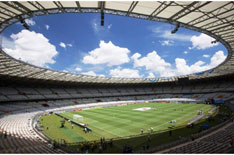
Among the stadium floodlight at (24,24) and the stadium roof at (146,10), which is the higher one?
the stadium roof at (146,10)

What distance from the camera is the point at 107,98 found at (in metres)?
74.1

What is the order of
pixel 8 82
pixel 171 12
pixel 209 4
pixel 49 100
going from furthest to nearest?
pixel 49 100 → pixel 8 82 → pixel 171 12 → pixel 209 4

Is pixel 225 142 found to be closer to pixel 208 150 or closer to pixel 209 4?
pixel 208 150

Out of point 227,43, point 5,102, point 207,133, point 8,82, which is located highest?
point 227,43

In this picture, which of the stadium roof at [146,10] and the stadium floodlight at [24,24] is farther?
the stadium floodlight at [24,24]

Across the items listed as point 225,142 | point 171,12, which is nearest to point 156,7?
point 171,12

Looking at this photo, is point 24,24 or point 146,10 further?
point 24,24

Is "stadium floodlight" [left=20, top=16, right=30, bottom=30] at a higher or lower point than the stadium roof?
lower

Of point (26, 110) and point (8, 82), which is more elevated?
point (8, 82)

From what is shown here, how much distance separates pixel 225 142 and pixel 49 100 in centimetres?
5823

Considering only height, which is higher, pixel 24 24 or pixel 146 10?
pixel 146 10

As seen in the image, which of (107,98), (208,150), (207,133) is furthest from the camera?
(107,98)

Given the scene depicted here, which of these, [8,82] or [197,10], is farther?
[8,82]

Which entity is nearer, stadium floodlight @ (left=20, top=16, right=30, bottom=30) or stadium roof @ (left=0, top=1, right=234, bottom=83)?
stadium roof @ (left=0, top=1, right=234, bottom=83)
